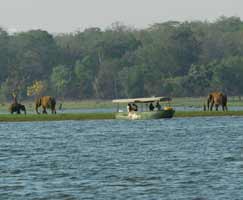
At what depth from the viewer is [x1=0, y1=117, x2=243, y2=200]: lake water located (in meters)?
42.5

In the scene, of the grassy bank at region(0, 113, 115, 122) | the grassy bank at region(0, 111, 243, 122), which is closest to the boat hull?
the grassy bank at region(0, 113, 115, 122)

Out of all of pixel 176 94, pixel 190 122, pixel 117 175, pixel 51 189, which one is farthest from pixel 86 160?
pixel 176 94

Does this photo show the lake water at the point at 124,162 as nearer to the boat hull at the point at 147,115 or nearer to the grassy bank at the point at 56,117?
the boat hull at the point at 147,115

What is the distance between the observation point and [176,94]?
650 ft

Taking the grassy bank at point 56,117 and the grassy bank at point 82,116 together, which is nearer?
the grassy bank at point 82,116

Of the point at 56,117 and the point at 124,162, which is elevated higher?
the point at 56,117

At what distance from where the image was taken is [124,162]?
5475 cm

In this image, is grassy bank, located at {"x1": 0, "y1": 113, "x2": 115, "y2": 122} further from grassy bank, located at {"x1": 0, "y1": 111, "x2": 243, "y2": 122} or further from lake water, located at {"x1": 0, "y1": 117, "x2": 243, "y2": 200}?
lake water, located at {"x1": 0, "y1": 117, "x2": 243, "y2": 200}

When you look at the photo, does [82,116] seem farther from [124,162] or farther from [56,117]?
[124,162]

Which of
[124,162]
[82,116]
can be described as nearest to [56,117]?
[82,116]

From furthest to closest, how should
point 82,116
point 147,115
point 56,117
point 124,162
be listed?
1. point 82,116
2. point 56,117
3. point 147,115
4. point 124,162

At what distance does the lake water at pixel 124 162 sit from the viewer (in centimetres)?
4253

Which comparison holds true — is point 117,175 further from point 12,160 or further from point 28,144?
point 28,144

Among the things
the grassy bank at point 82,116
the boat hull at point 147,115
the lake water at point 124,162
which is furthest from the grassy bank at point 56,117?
the lake water at point 124,162
